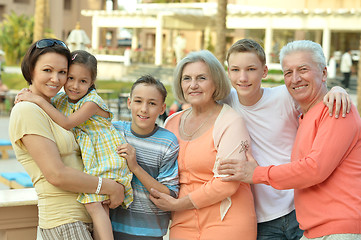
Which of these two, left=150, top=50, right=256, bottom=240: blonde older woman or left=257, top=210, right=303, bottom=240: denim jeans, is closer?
left=150, top=50, right=256, bottom=240: blonde older woman

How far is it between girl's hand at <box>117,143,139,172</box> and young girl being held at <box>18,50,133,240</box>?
0.02 metres

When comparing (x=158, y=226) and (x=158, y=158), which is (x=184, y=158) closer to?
(x=158, y=158)

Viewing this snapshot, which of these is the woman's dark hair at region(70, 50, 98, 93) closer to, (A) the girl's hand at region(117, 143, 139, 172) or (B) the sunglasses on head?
(B) the sunglasses on head

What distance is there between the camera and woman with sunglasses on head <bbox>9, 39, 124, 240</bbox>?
2379 mm

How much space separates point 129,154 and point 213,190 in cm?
49

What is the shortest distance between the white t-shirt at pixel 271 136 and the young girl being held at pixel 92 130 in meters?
0.76

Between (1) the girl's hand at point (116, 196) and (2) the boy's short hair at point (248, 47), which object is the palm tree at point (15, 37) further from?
(1) the girl's hand at point (116, 196)

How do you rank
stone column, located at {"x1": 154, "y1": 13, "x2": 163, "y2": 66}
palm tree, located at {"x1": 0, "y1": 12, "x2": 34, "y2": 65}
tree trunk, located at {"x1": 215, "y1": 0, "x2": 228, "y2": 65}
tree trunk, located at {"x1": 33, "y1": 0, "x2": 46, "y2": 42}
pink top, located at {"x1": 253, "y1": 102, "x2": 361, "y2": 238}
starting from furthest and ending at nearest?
palm tree, located at {"x1": 0, "y1": 12, "x2": 34, "y2": 65} → stone column, located at {"x1": 154, "y1": 13, "x2": 163, "y2": 66} → tree trunk, located at {"x1": 33, "y1": 0, "x2": 46, "y2": 42} → tree trunk, located at {"x1": 215, "y1": 0, "x2": 228, "y2": 65} → pink top, located at {"x1": 253, "y1": 102, "x2": 361, "y2": 238}

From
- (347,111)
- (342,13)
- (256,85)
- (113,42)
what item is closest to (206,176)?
(256,85)

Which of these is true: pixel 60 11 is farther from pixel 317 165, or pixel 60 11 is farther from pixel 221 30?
pixel 317 165

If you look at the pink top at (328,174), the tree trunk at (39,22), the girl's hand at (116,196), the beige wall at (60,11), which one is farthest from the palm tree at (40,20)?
the beige wall at (60,11)

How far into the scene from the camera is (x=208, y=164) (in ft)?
8.84

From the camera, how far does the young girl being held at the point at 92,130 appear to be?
255 cm

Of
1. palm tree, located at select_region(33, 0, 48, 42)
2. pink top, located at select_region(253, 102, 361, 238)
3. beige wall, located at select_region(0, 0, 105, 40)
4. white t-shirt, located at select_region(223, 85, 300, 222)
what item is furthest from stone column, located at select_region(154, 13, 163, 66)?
pink top, located at select_region(253, 102, 361, 238)
